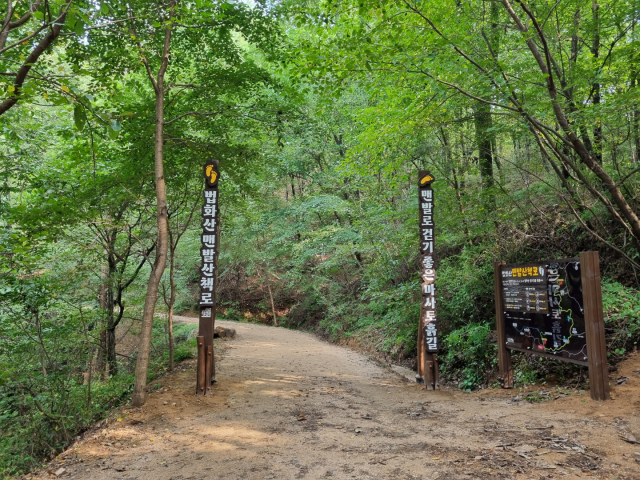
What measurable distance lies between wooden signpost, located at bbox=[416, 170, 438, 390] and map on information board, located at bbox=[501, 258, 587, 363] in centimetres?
130

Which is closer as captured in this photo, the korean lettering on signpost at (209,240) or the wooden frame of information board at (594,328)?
the wooden frame of information board at (594,328)

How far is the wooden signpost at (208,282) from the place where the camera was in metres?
6.64

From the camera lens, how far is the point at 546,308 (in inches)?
227

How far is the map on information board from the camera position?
5215 mm

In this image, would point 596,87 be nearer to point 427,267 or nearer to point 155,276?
point 427,267

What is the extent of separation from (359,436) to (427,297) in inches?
140

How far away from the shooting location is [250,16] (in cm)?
686

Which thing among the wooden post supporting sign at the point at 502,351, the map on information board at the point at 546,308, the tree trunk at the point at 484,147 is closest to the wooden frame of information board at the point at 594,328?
the map on information board at the point at 546,308

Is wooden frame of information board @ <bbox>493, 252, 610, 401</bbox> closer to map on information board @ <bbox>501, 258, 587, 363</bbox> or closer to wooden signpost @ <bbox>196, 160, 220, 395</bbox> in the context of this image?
map on information board @ <bbox>501, 258, 587, 363</bbox>

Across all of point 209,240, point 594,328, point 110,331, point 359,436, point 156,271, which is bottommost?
point 359,436

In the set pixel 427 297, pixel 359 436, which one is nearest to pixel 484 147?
pixel 427 297

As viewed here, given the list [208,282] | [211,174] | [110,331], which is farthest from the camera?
[110,331]

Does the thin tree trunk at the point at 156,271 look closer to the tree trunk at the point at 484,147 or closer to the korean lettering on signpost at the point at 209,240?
the korean lettering on signpost at the point at 209,240

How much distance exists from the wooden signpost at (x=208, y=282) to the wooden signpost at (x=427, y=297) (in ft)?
13.3
